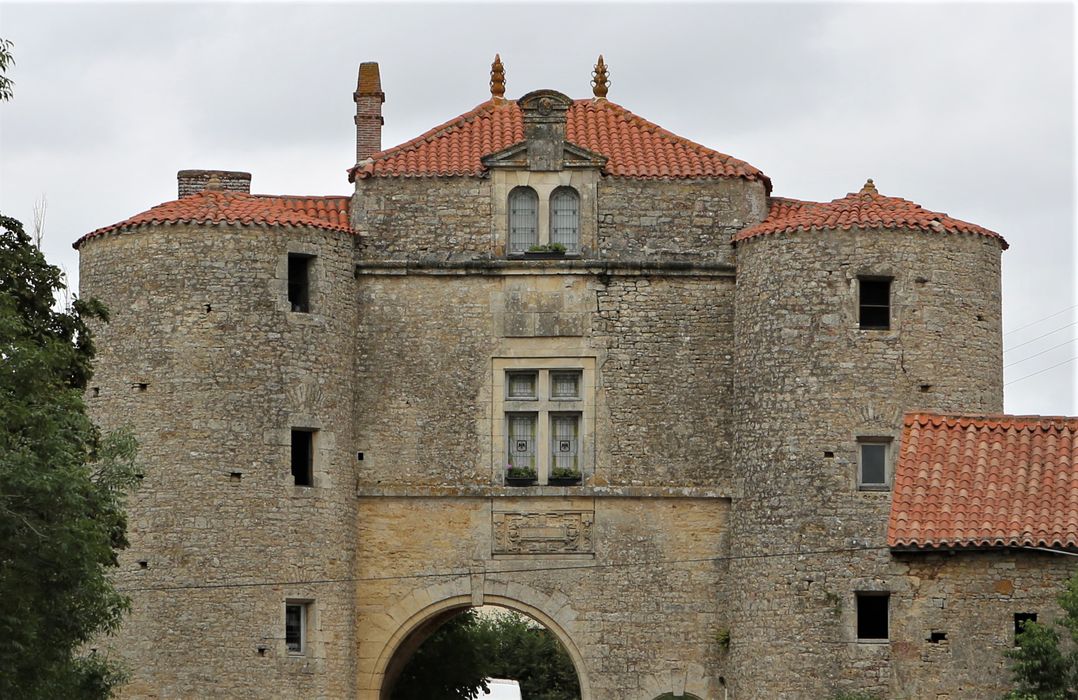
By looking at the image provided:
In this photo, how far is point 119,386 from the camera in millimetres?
48781

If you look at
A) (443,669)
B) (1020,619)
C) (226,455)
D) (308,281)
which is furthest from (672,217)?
(443,669)

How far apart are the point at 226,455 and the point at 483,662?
14.7m

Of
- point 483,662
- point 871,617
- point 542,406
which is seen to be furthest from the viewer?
point 483,662

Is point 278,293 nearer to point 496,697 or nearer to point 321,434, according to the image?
point 321,434

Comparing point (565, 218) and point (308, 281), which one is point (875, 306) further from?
point (308, 281)

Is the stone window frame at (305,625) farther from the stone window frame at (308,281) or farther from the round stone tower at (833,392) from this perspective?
Result: the round stone tower at (833,392)

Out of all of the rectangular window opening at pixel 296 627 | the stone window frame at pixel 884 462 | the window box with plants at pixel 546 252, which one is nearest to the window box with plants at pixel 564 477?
the window box with plants at pixel 546 252

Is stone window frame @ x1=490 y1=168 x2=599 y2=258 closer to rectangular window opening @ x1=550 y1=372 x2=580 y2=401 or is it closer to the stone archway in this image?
rectangular window opening @ x1=550 y1=372 x2=580 y2=401

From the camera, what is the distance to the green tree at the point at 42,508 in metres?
34.9

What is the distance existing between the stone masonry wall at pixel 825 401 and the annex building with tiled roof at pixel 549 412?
0.19ft

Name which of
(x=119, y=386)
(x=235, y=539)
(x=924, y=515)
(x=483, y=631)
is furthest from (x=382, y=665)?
(x=483, y=631)

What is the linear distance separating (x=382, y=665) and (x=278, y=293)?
7.59m

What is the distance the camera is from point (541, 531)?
49844 millimetres

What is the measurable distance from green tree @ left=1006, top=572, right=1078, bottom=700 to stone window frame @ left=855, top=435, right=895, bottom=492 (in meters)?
5.23
